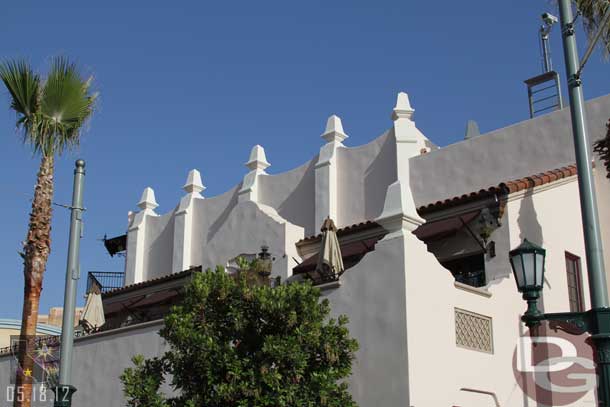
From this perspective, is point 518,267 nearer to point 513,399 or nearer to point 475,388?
point 475,388

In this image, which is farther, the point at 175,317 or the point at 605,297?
the point at 175,317

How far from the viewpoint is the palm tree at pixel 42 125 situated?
15734mm

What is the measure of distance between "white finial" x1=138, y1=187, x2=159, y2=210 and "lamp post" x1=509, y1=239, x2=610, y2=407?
74.3 ft

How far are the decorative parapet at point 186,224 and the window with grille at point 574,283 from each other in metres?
14.4

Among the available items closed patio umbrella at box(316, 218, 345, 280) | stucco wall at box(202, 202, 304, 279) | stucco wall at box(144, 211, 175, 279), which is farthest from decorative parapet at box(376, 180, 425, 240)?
stucco wall at box(144, 211, 175, 279)

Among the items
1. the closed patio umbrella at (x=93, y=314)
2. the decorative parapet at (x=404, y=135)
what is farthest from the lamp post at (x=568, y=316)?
the closed patio umbrella at (x=93, y=314)

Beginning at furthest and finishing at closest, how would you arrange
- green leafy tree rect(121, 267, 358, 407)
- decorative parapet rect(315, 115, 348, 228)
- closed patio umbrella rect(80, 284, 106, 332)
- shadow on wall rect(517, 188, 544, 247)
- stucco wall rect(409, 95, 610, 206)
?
decorative parapet rect(315, 115, 348, 228) < closed patio umbrella rect(80, 284, 106, 332) < stucco wall rect(409, 95, 610, 206) < shadow on wall rect(517, 188, 544, 247) < green leafy tree rect(121, 267, 358, 407)

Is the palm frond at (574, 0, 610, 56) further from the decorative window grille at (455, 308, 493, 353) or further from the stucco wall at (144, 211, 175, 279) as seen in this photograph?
the stucco wall at (144, 211, 175, 279)

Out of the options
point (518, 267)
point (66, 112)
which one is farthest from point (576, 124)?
point (66, 112)

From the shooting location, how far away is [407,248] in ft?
41.9

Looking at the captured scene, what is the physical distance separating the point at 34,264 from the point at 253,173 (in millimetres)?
10510

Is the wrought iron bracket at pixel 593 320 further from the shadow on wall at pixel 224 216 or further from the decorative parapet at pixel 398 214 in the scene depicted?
the shadow on wall at pixel 224 216

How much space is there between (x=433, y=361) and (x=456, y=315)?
1.08 metres

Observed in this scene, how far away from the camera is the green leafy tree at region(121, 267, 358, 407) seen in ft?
38.0
